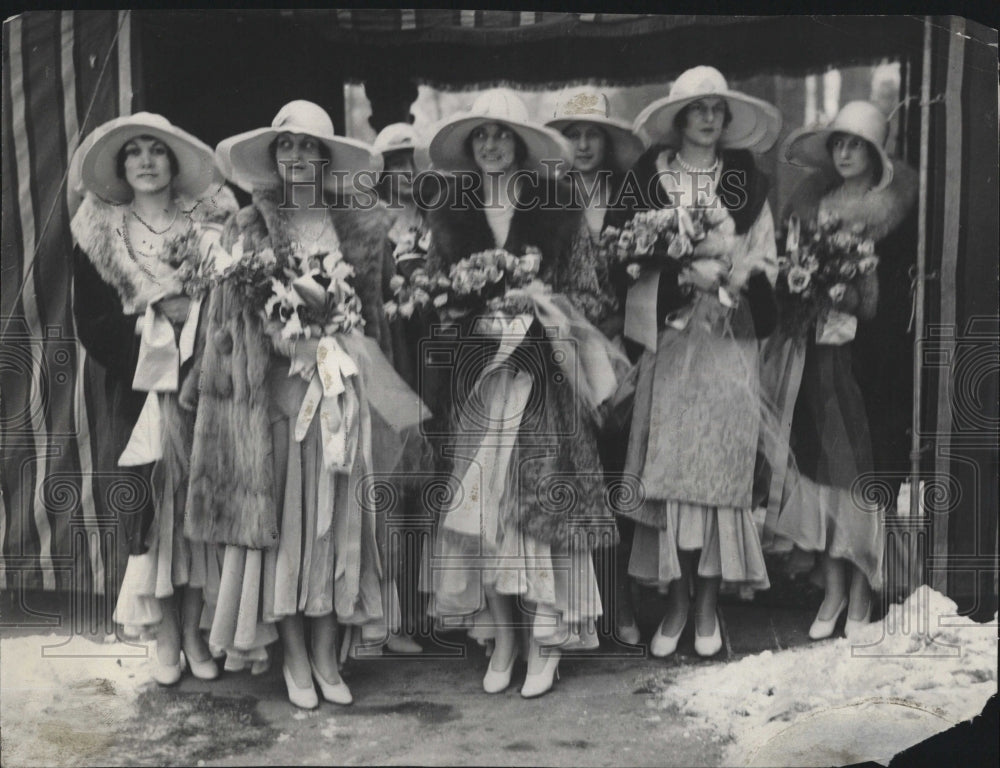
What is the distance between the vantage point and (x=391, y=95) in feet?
17.1

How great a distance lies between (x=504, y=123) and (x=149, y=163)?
131cm

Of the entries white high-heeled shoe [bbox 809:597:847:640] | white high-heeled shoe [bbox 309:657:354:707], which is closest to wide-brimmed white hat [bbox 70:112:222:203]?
white high-heeled shoe [bbox 309:657:354:707]

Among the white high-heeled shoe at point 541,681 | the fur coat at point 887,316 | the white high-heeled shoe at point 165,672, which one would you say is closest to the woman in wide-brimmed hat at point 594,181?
the fur coat at point 887,316

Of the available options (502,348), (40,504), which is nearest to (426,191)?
(502,348)

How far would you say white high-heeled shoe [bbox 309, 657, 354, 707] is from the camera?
5.32 metres

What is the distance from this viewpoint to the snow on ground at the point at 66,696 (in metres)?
5.32

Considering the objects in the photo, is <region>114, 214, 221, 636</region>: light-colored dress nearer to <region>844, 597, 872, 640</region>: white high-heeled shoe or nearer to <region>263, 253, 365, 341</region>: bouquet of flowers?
<region>263, 253, 365, 341</region>: bouquet of flowers

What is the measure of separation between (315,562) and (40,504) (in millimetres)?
1069

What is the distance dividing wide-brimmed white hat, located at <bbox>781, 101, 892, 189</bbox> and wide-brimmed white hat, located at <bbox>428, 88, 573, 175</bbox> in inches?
32.7

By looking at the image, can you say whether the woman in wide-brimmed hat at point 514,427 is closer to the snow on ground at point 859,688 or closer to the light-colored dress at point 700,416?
the light-colored dress at point 700,416

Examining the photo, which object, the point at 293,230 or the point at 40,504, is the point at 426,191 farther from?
the point at 40,504

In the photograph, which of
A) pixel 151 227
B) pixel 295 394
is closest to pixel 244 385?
pixel 295 394

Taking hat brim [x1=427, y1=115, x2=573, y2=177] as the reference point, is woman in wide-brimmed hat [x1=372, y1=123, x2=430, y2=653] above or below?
below

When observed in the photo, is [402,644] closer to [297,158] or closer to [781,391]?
[781,391]
